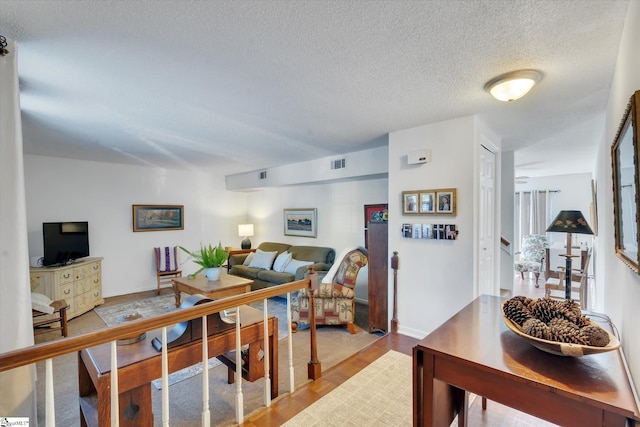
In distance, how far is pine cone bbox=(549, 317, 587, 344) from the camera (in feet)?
3.22

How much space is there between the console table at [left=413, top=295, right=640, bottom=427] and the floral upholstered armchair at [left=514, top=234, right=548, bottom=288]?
535 cm

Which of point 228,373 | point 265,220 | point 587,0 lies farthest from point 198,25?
point 265,220

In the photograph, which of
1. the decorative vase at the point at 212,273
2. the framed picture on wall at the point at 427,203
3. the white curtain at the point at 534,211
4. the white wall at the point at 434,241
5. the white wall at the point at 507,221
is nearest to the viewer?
the white wall at the point at 434,241

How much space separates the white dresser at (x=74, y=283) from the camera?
13.0 feet

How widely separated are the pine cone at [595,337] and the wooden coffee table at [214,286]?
374 centimetres

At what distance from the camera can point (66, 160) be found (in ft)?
16.1

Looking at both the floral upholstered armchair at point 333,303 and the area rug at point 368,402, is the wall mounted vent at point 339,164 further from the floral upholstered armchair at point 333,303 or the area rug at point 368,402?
the area rug at point 368,402

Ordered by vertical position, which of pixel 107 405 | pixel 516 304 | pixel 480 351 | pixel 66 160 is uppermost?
pixel 66 160

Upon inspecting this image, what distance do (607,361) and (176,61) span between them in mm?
2603

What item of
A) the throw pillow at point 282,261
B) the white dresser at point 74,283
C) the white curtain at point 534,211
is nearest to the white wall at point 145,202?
the white dresser at point 74,283

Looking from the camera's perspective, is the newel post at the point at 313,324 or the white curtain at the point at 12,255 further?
the newel post at the point at 313,324

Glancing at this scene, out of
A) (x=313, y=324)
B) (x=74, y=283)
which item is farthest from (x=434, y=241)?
(x=74, y=283)

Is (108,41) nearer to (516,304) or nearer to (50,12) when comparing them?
(50,12)

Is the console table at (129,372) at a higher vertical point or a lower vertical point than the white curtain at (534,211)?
lower
